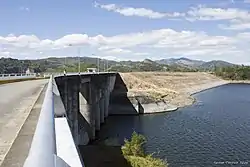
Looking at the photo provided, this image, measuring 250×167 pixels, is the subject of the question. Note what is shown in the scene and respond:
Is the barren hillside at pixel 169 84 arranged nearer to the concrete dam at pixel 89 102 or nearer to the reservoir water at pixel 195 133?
the concrete dam at pixel 89 102

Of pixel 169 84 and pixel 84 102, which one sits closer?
pixel 84 102

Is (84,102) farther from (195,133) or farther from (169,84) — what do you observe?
(169,84)

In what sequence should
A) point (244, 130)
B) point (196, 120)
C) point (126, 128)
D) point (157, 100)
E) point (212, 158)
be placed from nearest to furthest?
point (212, 158) → point (244, 130) → point (126, 128) → point (196, 120) → point (157, 100)

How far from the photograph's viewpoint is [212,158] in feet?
130

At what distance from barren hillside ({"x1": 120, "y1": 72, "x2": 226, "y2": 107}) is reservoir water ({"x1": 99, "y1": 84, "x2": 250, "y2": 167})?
11013mm

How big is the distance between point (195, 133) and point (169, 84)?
8036 centimetres

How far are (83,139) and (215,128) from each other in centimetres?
2329

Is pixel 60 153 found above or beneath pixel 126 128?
above

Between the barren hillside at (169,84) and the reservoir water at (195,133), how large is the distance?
36.1 ft

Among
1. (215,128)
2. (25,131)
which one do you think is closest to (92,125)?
(215,128)

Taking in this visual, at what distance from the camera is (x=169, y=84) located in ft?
441

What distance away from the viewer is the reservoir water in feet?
130

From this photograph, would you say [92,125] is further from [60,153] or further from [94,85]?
[60,153]

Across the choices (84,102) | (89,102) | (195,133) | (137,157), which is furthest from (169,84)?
(137,157)
